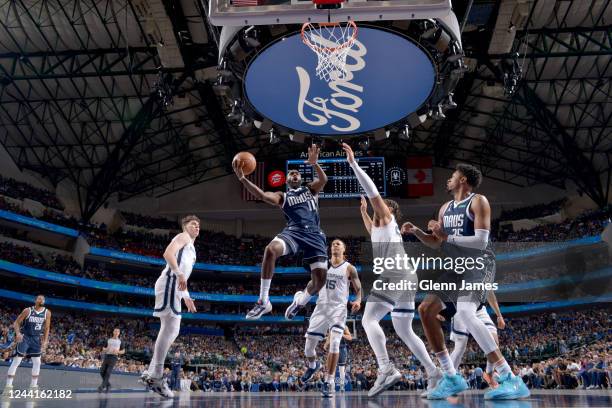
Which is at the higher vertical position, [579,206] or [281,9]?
[579,206]

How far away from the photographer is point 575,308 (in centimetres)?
3070

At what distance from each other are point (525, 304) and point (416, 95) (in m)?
23.9

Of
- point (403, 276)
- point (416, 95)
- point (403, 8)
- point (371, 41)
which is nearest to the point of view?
point (403, 276)

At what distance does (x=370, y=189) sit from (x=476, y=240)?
4.24ft

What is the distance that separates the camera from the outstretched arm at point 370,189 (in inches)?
228

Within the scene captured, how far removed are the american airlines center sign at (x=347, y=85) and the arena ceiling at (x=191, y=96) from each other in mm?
4711

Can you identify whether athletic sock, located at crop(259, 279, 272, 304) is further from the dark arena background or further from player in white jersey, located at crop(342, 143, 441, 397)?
player in white jersey, located at crop(342, 143, 441, 397)

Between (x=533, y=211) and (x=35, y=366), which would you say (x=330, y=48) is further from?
(x=533, y=211)

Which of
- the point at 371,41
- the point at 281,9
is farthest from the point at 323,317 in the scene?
the point at 371,41

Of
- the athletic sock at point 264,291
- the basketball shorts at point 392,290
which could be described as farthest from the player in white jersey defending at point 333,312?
the athletic sock at point 264,291

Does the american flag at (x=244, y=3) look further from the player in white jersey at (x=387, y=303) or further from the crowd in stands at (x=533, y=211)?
the crowd in stands at (x=533, y=211)

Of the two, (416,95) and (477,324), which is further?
(416,95)

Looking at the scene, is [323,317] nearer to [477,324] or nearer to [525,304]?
[477,324]

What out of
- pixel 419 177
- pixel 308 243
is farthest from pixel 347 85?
pixel 419 177
